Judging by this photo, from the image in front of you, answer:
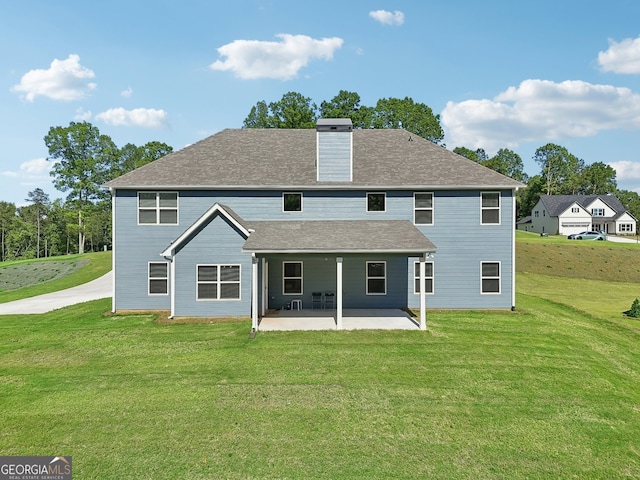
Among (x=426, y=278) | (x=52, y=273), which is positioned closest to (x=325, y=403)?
(x=426, y=278)

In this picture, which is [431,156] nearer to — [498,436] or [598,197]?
[498,436]

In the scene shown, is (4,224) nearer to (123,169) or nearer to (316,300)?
(123,169)

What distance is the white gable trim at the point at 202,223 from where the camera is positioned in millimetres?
14035

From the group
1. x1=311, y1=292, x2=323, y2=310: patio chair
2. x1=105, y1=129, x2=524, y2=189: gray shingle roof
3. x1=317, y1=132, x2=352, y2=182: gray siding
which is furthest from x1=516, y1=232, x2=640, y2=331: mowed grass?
x1=317, y1=132, x2=352, y2=182: gray siding

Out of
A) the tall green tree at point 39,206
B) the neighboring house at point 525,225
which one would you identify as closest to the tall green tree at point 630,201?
the neighboring house at point 525,225

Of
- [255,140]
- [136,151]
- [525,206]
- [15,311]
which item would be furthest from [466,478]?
[525,206]

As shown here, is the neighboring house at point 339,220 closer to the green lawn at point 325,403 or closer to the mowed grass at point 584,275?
Result: the green lawn at point 325,403

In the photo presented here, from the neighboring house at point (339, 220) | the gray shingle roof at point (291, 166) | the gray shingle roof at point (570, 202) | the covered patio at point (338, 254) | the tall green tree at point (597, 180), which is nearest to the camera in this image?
the covered patio at point (338, 254)

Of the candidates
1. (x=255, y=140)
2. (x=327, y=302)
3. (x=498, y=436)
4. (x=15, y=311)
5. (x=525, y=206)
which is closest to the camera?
(x=498, y=436)

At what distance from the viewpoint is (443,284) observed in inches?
637

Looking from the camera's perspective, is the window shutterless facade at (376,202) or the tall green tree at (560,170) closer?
the window shutterless facade at (376,202)

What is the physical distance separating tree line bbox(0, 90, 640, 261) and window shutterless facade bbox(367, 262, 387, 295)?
25.5m

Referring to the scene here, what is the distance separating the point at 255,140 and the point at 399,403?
627 inches

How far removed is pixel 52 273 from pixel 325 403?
117 ft
